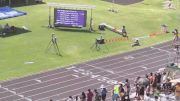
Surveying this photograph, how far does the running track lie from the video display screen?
8.06 meters

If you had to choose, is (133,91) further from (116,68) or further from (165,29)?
(165,29)

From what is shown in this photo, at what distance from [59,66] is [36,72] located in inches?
99.3

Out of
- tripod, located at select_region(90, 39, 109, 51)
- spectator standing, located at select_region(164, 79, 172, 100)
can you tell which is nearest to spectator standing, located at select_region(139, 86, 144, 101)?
spectator standing, located at select_region(164, 79, 172, 100)

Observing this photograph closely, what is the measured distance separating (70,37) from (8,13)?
28.7ft

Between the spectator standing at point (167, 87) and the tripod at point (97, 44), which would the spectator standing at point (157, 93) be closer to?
the spectator standing at point (167, 87)

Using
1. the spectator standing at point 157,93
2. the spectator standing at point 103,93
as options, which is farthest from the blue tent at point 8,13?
the spectator standing at point 157,93

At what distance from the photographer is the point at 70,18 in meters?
58.9

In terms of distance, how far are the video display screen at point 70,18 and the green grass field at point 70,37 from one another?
0.75 metres

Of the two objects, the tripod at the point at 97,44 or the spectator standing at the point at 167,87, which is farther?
the tripod at the point at 97,44

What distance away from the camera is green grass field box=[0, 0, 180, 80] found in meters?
49.3

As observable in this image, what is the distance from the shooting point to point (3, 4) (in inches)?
2670

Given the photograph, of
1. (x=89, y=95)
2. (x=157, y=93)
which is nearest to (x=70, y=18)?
(x=89, y=95)

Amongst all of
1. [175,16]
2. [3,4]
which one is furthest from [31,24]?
[175,16]

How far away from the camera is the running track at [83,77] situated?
4241 centimetres
